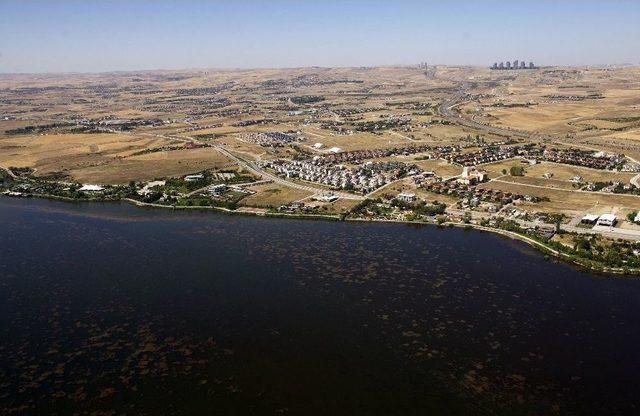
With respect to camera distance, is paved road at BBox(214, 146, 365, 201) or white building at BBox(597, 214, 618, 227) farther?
paved road at BBox(214, 146, 365, 201)

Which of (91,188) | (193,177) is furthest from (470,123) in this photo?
(91,188)

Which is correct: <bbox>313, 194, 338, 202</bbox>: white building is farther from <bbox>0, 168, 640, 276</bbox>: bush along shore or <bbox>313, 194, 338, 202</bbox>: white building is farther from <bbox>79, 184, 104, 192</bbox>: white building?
<bbox>79, 184, 104, 192</bbox>: white building

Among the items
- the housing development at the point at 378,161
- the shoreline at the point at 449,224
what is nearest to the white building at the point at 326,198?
the housing development at the point at 378,161

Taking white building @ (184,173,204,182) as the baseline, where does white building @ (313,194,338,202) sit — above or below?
below

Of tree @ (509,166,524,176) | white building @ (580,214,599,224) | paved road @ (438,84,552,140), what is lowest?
white building @ (580,214,599,224)

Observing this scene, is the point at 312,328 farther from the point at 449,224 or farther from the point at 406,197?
the point at 406,197

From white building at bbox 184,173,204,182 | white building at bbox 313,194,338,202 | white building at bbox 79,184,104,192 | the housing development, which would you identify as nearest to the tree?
the housing development

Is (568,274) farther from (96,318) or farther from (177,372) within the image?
(96,318)

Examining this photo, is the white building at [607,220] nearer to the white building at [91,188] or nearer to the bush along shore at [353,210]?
the bush along shore at [353,210]
